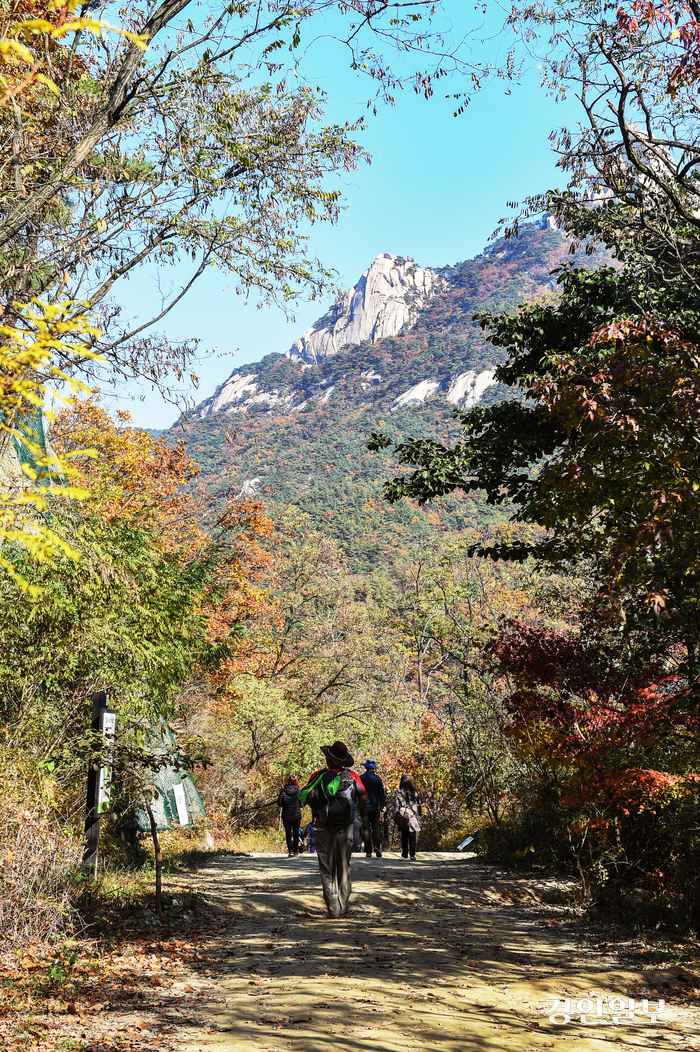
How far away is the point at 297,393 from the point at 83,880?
169 metres

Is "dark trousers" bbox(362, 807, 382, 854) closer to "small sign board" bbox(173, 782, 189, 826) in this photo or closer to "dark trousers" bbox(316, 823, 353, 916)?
"small sign board" bbox(173, 782, 189, 826)

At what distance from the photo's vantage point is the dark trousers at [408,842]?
15297 millimetres

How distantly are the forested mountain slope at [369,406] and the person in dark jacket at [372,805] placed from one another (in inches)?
1656

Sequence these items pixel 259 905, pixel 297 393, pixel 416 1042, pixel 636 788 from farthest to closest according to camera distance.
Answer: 1. pixel 297 393
2. pixel 259 905
3. pixel 636 788
4. pixel 416 1042

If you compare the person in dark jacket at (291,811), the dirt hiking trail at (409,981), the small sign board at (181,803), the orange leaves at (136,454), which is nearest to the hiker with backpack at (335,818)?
the dirt hiking trail at (409,981)

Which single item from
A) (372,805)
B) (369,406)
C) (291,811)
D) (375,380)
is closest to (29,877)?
(372,805)

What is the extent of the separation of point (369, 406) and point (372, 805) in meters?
139

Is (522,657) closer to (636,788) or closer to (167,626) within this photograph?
(636,788)

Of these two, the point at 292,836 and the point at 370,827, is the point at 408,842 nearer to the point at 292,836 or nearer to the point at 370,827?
the point at 370,827

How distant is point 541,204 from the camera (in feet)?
32.9

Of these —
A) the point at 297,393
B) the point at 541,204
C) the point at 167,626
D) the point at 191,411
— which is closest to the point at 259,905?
the point at 167,626

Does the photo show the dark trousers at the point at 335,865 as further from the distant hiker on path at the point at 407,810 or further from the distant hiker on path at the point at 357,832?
the distant hiker on path at the point at 407,810

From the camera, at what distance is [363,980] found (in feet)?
19.5

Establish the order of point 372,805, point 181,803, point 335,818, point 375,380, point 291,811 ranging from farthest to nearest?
point 375,380
point 181,803
point 291,811
point 372,805
point 335,818
